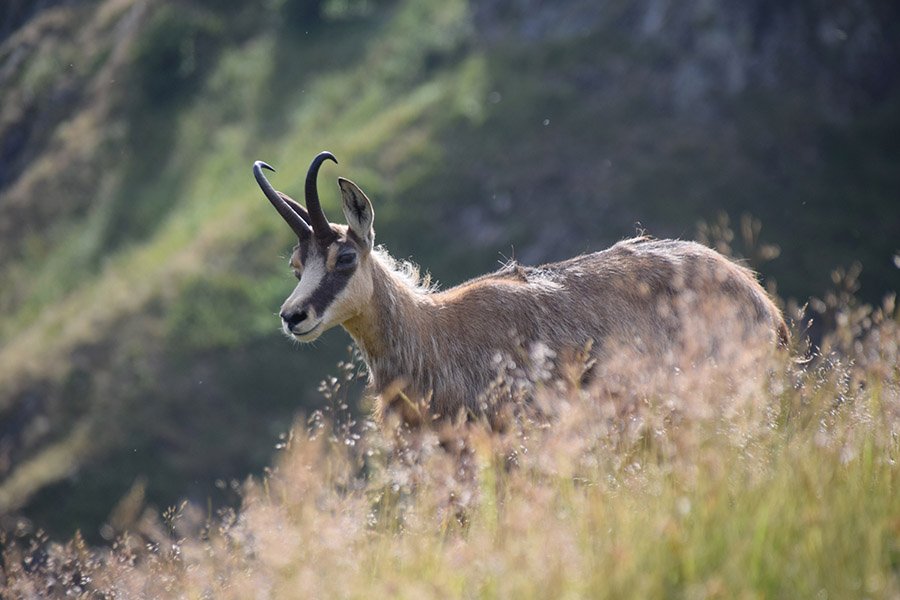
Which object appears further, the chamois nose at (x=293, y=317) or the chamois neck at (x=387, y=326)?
the chamois neck at (x=387, y=326)

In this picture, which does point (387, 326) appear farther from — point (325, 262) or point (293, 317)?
point (293, 317)

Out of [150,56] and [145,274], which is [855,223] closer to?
[145,274]

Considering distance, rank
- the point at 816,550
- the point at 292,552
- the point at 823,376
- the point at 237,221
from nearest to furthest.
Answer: the point at 816,550, the point at 292,552, the point at 823,376, the point at 237,221

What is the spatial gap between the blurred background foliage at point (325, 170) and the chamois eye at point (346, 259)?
16.6 meters

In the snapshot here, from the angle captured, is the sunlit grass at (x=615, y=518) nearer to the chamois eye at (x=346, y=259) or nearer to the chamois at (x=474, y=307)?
the chamois at (x=474, y=307)

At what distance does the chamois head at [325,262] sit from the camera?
8.66 m

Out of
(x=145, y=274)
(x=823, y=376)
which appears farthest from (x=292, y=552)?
(x=145, y=274)

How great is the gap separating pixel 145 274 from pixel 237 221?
3.37 meters

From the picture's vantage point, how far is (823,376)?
7.48 meters

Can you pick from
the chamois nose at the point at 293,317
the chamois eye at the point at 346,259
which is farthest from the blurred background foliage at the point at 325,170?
the chamois nose at the point at 293,317

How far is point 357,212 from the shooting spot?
9242 millimetres

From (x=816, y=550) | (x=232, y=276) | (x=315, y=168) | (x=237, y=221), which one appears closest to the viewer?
(x=816, y=550)

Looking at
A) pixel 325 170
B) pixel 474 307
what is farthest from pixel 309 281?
pixel 325 170

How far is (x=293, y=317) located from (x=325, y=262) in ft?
2.20
